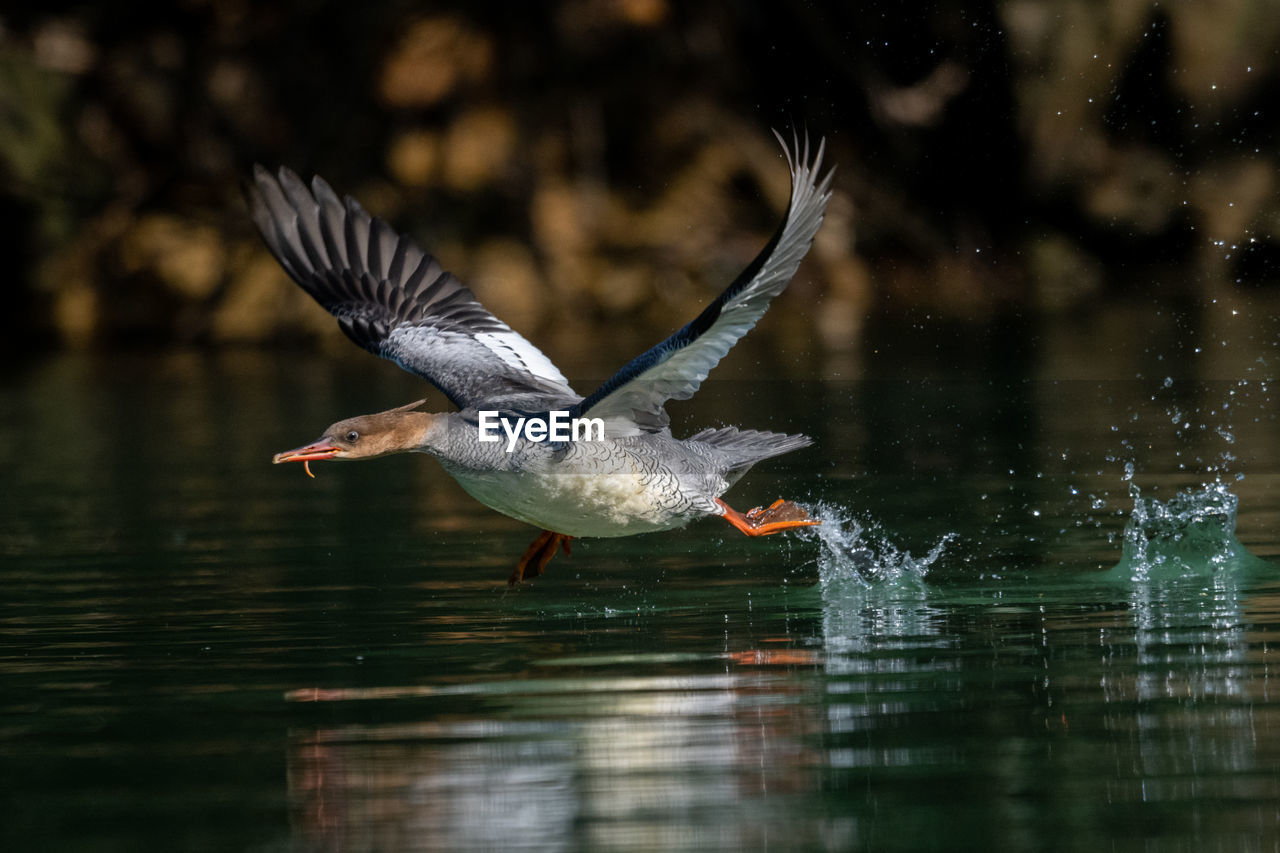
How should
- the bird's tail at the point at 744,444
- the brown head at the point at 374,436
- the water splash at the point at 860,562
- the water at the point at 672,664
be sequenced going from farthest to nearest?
the bird's tail at the point at 744,444 → the water splash at the point at 860,562 → the brown head at the point at 374,436 → the water at the point at 672,664

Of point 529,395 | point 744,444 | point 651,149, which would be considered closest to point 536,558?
point 529,395

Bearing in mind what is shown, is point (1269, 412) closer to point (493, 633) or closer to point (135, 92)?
point (493, 633)

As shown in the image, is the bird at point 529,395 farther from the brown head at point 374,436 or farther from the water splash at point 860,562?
Answer: the water splash at point 860,562

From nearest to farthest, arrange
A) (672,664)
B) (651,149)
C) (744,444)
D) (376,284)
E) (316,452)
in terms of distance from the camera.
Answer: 1. (672,664)
2. (316,452)
3. (744,444)
4. (376,284)
5. (651,149)

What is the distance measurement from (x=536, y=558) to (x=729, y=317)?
181 cm

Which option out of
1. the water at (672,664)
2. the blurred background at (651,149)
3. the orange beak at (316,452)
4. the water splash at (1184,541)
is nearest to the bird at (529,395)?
the orange beak at (316,452)

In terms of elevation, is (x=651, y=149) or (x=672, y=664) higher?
(x=651, y=149)

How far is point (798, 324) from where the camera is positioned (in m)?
26.2

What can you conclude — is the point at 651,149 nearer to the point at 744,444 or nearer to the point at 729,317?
the point at 744,444

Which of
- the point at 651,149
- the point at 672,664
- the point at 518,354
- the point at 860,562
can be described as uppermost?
the point at 651,149

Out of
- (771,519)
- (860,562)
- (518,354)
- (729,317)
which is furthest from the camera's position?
(518,354)

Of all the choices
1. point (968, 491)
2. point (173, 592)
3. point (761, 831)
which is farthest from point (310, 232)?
point (761, 831)

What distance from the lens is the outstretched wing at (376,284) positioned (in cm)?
916

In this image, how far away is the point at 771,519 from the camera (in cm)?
827
